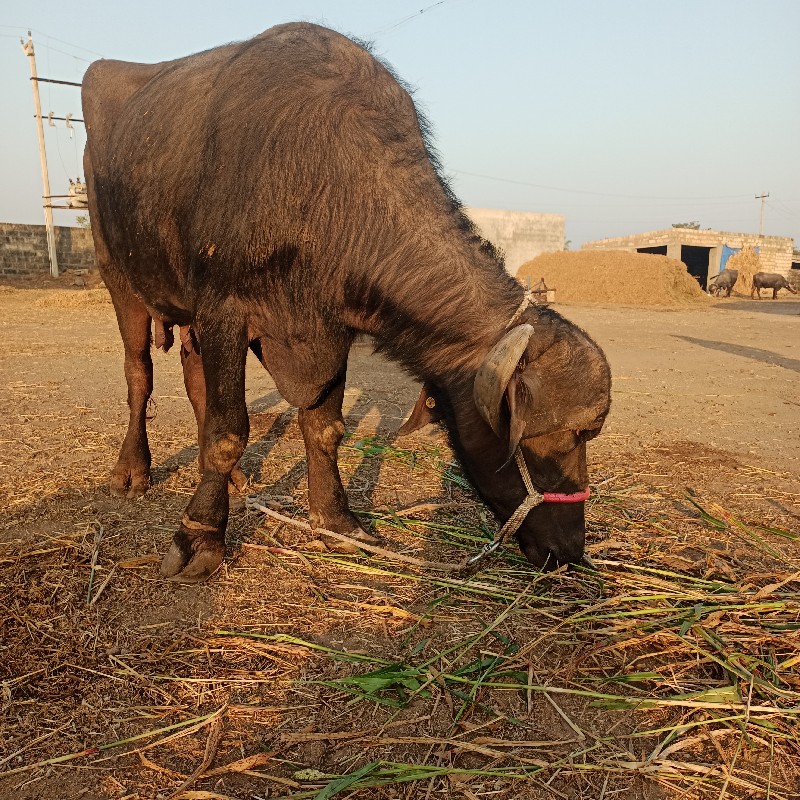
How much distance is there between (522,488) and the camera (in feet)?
9.05

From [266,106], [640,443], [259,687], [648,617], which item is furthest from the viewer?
[640,443]

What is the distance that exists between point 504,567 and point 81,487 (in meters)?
2.69

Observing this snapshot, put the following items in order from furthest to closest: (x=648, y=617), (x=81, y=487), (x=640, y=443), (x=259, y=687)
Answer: (x=640, y=443)
(x=81, y=487)
(x=648, y=617)
(x=259, y=687)

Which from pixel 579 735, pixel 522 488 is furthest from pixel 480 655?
pixel 522 488

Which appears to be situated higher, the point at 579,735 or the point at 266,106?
the point at 266,106

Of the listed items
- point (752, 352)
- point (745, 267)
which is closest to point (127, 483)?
point (752, 352)

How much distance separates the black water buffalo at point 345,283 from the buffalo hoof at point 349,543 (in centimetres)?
57

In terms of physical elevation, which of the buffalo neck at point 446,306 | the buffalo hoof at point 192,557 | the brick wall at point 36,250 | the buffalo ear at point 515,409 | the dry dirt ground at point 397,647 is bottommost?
the dry dirt ground at point 397,647

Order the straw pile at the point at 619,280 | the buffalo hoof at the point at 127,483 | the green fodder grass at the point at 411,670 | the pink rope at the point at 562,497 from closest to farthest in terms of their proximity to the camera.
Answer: the green fodder grass at the point at 411,670, the pink rope at the point at 562,497, the buffalo hoof at the point at 127,483, the straw pile at the point at 619,280

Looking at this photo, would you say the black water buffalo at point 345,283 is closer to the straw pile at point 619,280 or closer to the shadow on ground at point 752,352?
the shadow on ground at point 752,352

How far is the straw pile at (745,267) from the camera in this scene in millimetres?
35656

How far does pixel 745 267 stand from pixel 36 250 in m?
34.4

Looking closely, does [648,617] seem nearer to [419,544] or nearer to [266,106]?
[419,544]

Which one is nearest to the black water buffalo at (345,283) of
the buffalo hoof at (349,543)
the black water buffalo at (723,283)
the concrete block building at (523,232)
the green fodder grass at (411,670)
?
the green fodder grass at (411,670)
